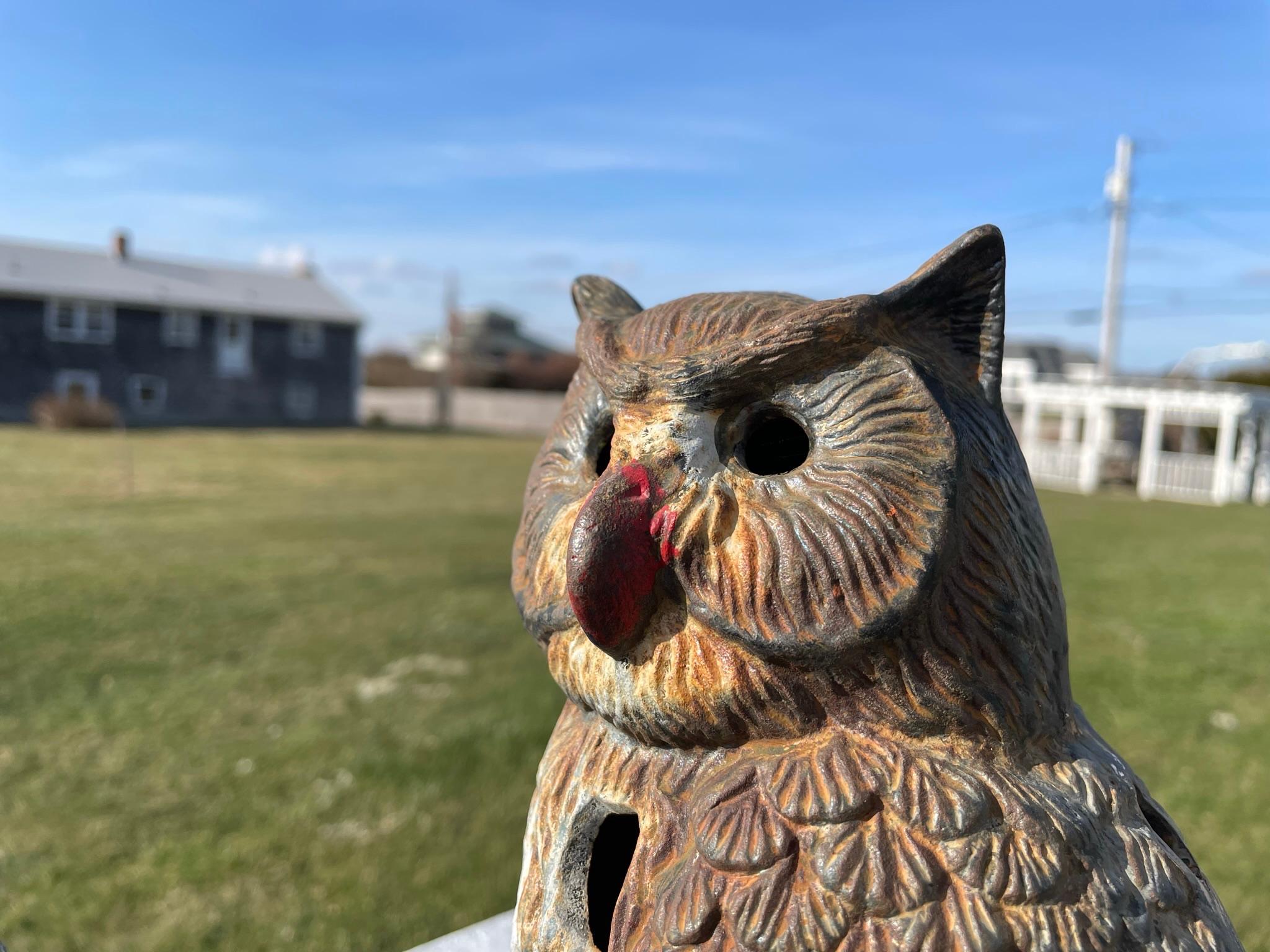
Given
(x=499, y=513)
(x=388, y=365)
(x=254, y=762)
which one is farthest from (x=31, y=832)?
(x=388, y=365)

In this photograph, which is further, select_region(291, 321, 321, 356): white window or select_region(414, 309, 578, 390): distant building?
select_region(414, 309, 578, 390): distant building

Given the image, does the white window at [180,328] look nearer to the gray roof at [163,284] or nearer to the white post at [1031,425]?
the gray roof at [163,284]

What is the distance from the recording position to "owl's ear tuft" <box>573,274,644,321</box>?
1617 millimetres

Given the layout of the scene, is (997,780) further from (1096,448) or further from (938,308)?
(1096,448)

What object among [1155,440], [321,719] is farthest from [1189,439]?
[321,719]

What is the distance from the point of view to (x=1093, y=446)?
634 inches

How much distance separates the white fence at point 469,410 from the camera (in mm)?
29781

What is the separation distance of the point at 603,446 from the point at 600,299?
0.35 meters

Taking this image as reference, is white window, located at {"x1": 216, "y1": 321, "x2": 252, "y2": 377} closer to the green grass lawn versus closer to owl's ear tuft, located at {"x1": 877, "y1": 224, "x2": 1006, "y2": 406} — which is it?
the green grass lawn

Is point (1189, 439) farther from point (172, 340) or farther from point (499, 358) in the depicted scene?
point (499, 358)

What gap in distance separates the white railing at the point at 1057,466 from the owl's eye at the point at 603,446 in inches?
651

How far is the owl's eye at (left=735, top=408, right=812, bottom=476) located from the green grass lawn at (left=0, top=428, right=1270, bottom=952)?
250cm

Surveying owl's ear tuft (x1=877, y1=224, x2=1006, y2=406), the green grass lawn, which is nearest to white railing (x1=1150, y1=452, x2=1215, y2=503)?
the green grass lawn

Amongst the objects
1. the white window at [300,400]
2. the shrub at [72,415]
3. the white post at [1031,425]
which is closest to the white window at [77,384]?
the shrub at [72,415]
